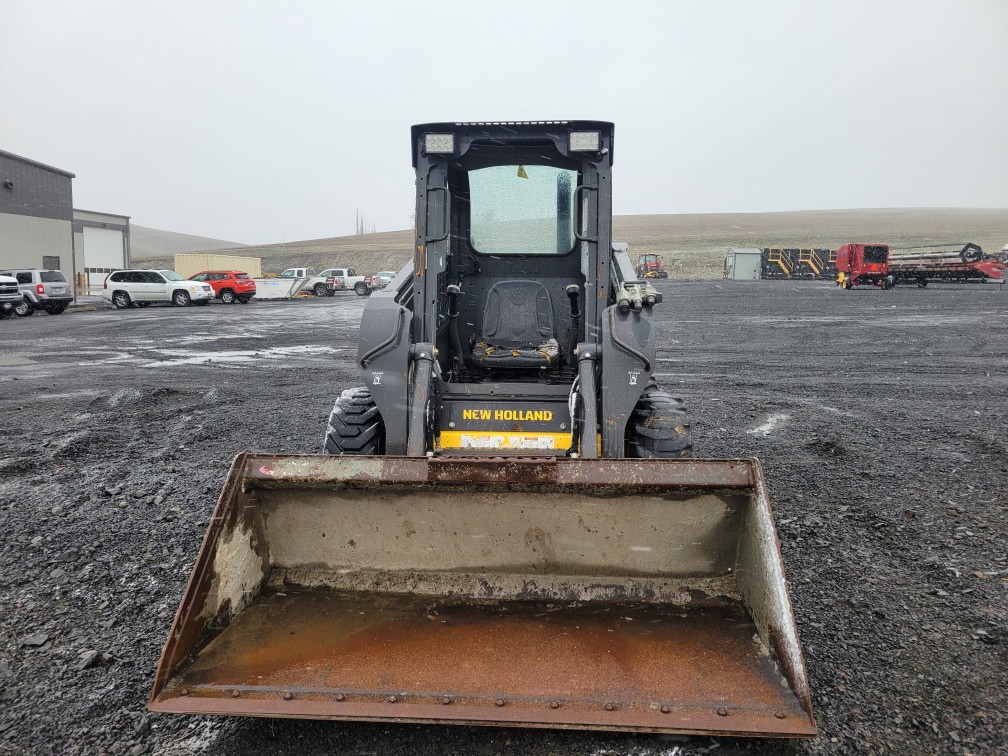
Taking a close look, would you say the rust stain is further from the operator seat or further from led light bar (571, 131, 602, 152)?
led light bar (571, 131, 602, 152)

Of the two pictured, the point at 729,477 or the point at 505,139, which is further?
the point at 505,139

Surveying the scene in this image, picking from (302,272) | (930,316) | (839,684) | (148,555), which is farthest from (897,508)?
(302,272)

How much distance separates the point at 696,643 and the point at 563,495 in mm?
806

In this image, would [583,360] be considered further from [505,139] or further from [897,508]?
[897,508]

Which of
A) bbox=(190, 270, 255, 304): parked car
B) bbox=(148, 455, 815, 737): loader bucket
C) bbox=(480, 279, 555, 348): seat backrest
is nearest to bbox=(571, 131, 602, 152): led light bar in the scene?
bbox=(480, 279, 555, 348): seat backrest

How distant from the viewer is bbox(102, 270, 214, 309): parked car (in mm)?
28594

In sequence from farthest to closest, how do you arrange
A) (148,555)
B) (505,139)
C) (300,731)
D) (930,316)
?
1. (930,316)
2. (505,139)
3. (148,555)
4. (300,731)

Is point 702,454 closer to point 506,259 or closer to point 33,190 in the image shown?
point 506,259

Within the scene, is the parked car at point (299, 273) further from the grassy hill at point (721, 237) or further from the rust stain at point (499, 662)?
the rust stain at point (499, 662)

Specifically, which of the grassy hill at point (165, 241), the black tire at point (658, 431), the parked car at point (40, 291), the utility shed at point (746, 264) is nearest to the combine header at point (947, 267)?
the utility shed at point (746, 264)

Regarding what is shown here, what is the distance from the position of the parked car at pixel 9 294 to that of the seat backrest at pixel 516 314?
77.2 ft

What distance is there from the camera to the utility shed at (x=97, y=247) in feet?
138

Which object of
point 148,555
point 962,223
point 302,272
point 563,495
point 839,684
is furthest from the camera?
point 962,223

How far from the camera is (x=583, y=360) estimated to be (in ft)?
14.3
